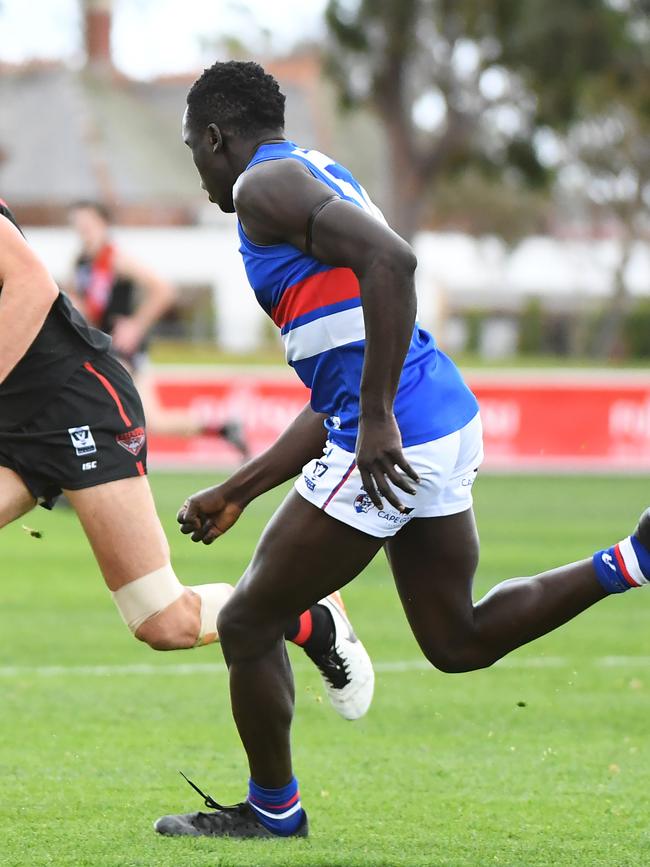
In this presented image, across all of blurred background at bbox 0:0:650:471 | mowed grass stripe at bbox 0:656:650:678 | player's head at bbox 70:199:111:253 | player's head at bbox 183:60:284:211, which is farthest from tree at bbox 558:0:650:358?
player's head at bbox 183:60:284:211

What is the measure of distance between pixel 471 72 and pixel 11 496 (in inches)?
1176

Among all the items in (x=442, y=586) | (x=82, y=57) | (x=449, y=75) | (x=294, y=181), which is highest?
(x=294, y=181)

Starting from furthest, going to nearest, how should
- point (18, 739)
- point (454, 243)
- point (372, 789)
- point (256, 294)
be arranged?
point (454, 243), point (18, 739), point (372, 789), point (256, 294)

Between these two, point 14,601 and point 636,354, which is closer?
point 14,601

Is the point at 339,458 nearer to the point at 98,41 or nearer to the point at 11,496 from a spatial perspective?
the point at 11,496

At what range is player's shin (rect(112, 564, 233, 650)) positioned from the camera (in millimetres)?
5453

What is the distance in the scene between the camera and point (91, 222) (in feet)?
46.5

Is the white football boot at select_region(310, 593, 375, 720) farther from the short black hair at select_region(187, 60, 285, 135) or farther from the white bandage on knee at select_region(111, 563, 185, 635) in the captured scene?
the short black hair at select_region(187, 60, 285, 135)

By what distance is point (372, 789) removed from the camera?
554 centimetres

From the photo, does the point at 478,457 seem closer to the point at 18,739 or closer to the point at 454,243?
the point at 18,739

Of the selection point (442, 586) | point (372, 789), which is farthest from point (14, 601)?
point (442, 586)

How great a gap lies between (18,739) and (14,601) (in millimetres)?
3840

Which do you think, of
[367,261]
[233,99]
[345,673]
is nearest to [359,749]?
[345,673]

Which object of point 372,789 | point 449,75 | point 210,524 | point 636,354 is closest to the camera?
point 210,524
